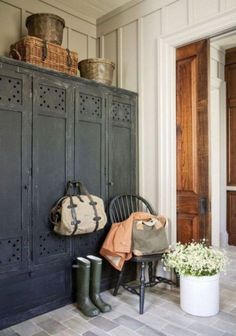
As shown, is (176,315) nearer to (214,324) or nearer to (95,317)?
(214,324)

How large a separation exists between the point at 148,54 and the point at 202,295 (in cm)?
237

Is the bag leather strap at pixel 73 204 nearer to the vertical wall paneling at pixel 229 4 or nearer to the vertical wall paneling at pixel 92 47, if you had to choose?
the vertical wall paneling at pixel 92 47

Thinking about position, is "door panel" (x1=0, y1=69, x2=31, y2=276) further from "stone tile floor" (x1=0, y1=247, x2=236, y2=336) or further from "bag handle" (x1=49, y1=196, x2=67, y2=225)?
"stone tile floor" (x1=0, y1=247, x2=236, y2=336)

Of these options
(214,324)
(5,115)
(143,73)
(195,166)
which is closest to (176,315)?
(214,324)

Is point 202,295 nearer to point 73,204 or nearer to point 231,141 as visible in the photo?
point 73,204

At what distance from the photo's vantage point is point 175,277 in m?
2.96

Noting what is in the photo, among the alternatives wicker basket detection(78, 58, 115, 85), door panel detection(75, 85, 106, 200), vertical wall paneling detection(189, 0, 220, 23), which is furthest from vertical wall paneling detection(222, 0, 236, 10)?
door panel detection(75, 85, 106, 200)

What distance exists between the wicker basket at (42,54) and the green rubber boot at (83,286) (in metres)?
1.67

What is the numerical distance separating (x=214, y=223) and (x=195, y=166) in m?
1.79

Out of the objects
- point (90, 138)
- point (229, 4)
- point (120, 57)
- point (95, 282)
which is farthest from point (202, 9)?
point (95, 282)

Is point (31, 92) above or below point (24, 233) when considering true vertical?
above

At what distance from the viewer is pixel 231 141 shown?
4.66 m

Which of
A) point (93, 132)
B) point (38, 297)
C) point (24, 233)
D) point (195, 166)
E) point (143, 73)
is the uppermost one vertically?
point (143, 73)

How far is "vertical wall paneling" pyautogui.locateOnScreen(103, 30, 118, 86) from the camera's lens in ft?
11.5
